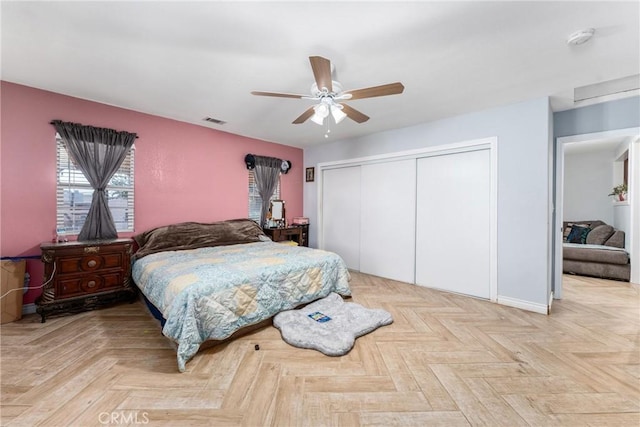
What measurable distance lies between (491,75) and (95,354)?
4.13 m

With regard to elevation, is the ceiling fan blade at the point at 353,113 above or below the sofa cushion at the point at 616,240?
above

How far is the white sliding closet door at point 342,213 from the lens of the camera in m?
4.73

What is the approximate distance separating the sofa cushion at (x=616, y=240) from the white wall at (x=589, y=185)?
4.44 ft

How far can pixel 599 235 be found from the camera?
4512 millimetres

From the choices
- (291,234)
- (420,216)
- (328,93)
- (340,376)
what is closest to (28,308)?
(340,376)

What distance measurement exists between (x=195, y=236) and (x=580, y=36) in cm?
426

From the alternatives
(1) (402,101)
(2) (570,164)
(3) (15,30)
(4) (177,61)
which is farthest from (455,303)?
(2) (570,164)

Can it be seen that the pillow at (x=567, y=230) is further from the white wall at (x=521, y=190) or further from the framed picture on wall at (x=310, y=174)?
the framed picture on wall at (x=310, y=174)

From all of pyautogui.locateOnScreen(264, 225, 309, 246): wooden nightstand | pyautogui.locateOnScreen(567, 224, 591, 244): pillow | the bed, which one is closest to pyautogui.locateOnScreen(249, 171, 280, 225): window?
pyautogui.locateOnScreen(264, 225, 309, 246): wooden nightstand

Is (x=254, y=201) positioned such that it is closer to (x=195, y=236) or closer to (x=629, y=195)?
(x=195, y=236)

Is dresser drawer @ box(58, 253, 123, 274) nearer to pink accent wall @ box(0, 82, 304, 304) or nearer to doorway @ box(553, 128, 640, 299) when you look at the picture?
pink accent wall @ box(0, 82, 304, 304)

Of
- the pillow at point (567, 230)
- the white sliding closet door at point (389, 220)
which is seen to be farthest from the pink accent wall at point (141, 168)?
the pillow at point (567, 230)

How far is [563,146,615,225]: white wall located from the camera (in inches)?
209

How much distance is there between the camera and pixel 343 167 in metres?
4.89
